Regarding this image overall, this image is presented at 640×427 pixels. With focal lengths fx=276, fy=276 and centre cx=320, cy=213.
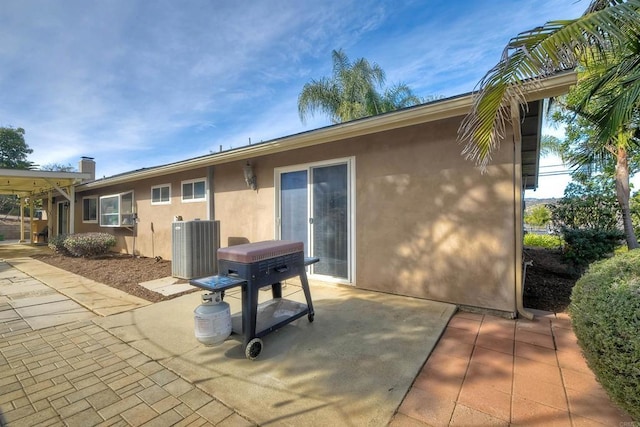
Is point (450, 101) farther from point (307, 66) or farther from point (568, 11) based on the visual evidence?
point (307, 66)

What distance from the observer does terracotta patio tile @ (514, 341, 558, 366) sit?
2.37m

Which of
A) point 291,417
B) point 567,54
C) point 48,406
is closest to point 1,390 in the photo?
point 48,406

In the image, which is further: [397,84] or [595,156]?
[397,84]

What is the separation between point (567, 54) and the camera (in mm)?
2227

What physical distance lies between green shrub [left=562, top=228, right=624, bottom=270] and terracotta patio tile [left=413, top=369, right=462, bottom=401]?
456cm

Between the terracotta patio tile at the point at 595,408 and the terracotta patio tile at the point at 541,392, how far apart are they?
0.16 feet

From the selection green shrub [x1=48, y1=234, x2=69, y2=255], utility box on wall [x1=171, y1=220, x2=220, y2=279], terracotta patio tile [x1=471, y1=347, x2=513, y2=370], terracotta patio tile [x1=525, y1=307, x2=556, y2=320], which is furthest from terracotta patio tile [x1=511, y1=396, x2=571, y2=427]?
green shrub [x1=48, y1=234, x2=69, y2=255]

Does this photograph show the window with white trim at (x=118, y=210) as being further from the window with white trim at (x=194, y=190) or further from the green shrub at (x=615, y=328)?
the green shrub at (x=615, y=328)

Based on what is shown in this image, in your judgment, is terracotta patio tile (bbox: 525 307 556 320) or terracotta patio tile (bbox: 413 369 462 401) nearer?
terracotta patio tile (bbox: 413 369 462 401)

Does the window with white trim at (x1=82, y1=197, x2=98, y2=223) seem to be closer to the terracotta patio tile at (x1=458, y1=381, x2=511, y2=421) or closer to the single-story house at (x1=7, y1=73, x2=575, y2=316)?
the single-story house at (x1=7, y1=73, x2=575, y2=316)

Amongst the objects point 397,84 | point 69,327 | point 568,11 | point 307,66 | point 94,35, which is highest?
point 397,84

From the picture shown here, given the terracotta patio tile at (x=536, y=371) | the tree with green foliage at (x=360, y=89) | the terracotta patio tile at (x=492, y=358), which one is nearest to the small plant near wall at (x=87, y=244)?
the terracotta patio tile at (x=492, y=358)

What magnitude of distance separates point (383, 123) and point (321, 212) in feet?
6.11

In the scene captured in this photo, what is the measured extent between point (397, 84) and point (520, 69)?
14677mm
